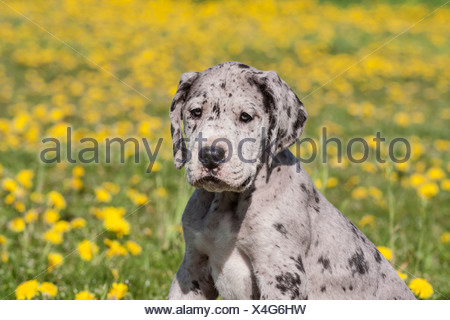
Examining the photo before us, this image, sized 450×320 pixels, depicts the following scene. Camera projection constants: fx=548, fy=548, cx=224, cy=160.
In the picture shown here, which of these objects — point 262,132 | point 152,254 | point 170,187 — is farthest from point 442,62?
point 262,132

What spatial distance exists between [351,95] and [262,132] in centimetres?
1307

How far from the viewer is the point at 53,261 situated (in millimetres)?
5059

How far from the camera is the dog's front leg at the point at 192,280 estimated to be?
3.58 metres

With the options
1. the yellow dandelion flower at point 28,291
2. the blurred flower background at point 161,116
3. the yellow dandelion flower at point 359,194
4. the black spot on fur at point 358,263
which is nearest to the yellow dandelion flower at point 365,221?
the blurred flower background at point 161,116

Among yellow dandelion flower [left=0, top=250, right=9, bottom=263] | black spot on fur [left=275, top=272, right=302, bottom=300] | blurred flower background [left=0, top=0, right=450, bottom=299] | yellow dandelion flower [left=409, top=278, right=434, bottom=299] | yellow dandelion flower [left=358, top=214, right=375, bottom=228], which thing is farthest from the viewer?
yellow dandelion flower [left=358, top=214, right=375, bottom=228]

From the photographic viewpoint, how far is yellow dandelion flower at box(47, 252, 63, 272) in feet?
16.5

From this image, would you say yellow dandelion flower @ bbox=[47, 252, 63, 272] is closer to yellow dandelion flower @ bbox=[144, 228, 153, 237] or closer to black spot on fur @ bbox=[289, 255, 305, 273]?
yellow dandelion flower @ bbox=[144, 228, 153, 237]

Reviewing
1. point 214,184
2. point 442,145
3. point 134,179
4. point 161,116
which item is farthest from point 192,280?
point 161,116

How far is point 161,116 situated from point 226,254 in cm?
970

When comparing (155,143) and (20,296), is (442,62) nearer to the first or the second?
(155,143)

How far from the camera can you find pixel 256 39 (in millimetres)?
19562

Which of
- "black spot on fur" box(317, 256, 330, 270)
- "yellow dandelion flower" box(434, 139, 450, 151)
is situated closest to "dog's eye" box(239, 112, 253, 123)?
"black spot on fur" box(317, 256, 330, 270)

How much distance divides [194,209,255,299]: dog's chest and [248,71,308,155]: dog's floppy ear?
54cm
